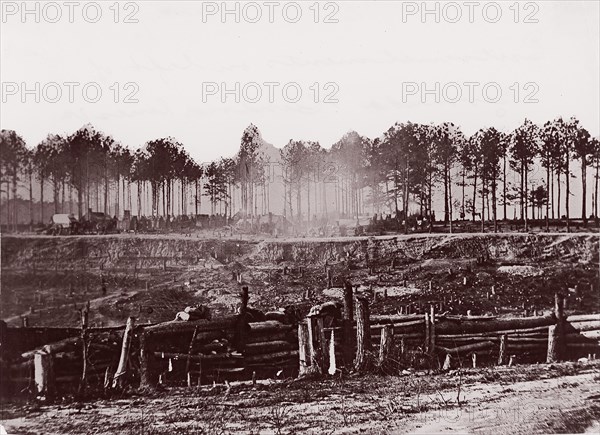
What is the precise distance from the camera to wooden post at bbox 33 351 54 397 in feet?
18.9

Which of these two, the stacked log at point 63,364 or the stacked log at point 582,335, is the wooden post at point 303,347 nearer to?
the stacked log at point 63,364

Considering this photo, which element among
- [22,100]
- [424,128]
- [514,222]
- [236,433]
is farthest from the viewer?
[514,222]

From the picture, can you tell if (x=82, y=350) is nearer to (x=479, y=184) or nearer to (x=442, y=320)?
(x=442, y=320)

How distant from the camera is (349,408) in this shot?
5.93 metres

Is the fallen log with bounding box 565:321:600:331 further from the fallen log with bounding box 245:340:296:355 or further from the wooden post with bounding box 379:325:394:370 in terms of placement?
the fallen log with bounding box 245:340:296:355

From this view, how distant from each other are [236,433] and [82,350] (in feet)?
5.81

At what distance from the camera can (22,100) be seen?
606 cm

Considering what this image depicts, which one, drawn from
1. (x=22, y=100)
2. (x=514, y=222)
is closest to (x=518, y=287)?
(x=514, y=222)

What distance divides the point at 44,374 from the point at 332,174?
11.7ft

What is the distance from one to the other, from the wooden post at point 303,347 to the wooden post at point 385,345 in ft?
2.73

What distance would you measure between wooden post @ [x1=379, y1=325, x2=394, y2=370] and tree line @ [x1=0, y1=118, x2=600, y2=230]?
4.28ft

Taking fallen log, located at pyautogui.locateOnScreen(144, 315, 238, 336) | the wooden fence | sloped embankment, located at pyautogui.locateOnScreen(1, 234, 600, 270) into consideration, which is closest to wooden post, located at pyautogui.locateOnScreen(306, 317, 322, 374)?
the wooden fence

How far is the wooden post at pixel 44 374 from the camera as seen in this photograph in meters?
5.77

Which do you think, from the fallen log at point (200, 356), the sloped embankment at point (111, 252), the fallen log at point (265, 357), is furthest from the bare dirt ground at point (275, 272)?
the fallen log at point (265, 357)
